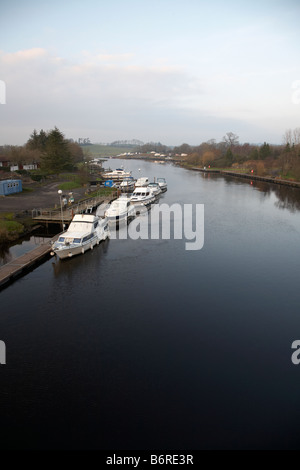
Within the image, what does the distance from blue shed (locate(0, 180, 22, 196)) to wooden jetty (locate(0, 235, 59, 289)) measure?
76.5 ft

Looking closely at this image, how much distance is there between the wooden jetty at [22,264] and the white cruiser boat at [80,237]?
1.10 metres

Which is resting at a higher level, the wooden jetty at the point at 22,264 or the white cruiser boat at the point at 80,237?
the white cruiser boat at the point at 80,237

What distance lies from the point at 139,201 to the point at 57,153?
112 ft

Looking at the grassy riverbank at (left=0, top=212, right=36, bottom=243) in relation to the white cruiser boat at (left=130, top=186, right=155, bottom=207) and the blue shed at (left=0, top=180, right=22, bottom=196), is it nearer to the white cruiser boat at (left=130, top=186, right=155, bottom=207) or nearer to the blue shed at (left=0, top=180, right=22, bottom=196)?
the blue shed at (left=0, top=180, right=22, bottom=196)

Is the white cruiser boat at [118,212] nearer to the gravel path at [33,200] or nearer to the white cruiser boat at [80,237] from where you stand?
the white cruiser boat at [80,237]

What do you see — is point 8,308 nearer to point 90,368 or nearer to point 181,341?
point 90,368

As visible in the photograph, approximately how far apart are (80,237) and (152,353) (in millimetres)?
16209

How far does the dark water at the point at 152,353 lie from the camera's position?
41.5 ft

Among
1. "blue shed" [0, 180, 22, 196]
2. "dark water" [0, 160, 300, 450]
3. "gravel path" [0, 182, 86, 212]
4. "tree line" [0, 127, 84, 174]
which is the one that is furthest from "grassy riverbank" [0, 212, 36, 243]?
"tree line" [0, 127, 84, 174]

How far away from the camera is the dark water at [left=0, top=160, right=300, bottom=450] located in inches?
498

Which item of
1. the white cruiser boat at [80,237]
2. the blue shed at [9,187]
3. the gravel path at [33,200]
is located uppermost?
the blue shed at [9,187]

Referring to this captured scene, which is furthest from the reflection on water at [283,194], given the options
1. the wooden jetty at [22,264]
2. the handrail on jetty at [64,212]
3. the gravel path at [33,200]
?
the wooden jetty at [22,264]

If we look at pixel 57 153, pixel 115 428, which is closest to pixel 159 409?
pixel 115 428

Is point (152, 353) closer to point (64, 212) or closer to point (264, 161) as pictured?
point (64, 212)
